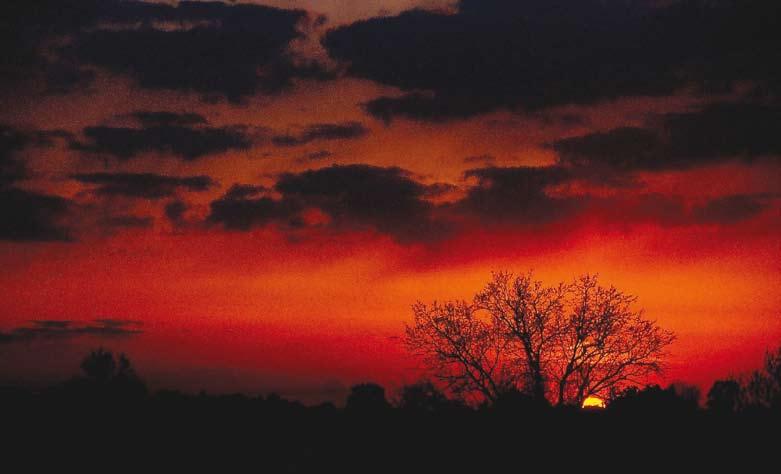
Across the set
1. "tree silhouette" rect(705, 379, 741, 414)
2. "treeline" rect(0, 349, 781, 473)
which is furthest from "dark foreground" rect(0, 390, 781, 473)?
"tree silhouette" rect(705, 379, 741, 414)

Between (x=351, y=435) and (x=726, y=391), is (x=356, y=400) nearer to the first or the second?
(x=351, y=435)

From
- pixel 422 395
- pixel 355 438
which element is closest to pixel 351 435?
pixel 355 438

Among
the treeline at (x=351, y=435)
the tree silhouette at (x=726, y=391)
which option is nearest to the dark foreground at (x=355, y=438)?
the treeline at (x=351, y=435)

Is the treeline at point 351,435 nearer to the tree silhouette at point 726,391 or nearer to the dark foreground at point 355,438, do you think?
the dark foreground at point 355,438

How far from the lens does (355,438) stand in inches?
A: 1115

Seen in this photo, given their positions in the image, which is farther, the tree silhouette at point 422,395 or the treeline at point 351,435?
the tree silhouette at point 422,395

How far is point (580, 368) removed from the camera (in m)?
48.3

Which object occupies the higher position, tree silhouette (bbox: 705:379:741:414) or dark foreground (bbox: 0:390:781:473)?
tree silhouette (bbox: 705:379:741:414)

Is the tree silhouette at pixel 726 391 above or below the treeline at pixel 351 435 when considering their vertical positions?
above

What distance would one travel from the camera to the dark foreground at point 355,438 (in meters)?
26.1

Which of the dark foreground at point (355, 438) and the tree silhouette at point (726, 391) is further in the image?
the tree silhouette at point (726, 391)

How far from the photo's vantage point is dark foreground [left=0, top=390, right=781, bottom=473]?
26.1 metres

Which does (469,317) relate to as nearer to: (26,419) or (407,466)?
(407,466)

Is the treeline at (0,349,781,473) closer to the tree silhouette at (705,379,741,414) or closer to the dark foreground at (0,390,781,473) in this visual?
the dark foreground at (0,390,781,473)
